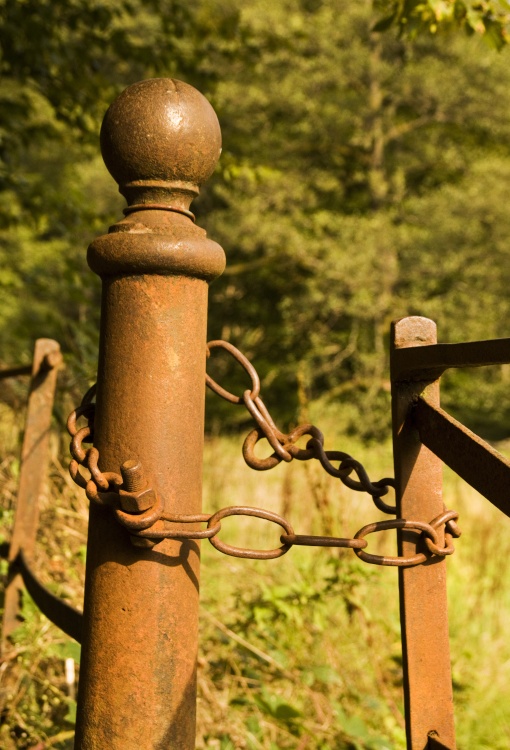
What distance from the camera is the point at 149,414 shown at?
1028 mm

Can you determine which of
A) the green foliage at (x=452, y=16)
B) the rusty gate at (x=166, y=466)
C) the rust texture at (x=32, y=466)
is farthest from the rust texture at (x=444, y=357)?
the green foliage at (x=452, y=16)

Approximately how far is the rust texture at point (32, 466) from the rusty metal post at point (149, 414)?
111cm

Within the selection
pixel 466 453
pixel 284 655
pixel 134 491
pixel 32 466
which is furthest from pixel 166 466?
pixel 284 655

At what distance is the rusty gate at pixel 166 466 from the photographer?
101 centimetres

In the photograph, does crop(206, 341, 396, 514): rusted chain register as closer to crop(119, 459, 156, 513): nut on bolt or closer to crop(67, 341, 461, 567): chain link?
crop(67, 341, 461, 567): chain link

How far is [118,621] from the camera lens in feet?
3.34

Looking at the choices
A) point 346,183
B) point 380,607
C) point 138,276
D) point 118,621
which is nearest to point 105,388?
point 138,276

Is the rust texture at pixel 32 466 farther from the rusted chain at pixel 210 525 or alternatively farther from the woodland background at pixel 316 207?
the woodland background at pixel 316 207

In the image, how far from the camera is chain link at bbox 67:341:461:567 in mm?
987

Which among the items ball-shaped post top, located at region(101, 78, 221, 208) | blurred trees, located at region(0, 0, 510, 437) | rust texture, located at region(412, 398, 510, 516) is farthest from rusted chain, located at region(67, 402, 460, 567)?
blurred trees, located at region(0, 0, 510, 437)

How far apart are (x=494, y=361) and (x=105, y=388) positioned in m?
0.50

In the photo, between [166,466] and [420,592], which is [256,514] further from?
[420,592]

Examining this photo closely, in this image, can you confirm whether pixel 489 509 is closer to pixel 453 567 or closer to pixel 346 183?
pixel 453 567

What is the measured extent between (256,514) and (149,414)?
0.19m
